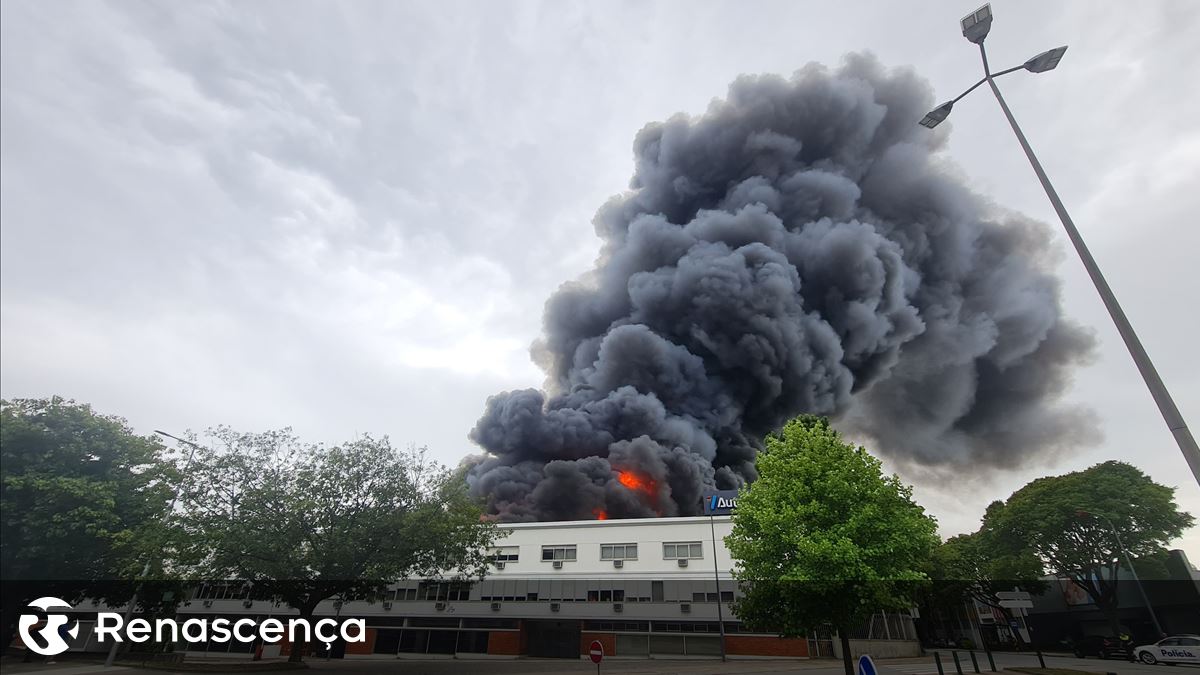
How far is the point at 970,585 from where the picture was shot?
5019 cm

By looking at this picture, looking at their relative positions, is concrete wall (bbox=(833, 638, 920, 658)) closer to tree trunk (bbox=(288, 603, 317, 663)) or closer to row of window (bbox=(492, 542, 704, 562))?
row of window (bbox=(492, 542, 704, 562))

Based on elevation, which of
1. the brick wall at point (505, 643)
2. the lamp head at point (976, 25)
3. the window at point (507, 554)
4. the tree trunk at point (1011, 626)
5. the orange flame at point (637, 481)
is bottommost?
the brick wall at point (505, 643)

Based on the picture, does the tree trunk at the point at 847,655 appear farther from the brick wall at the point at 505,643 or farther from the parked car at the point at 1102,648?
the parked car at the point at 1102,648

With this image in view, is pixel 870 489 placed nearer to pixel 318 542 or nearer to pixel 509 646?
pixel 318 542

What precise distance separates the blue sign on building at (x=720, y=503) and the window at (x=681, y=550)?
267cm

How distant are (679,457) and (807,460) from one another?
38972mm


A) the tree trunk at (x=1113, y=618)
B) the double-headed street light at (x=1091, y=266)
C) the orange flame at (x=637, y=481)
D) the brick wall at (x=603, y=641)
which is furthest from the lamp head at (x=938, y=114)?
the orange flame at (x=637, y=481)

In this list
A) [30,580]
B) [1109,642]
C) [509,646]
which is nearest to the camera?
[30,580]

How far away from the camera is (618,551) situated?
135ft

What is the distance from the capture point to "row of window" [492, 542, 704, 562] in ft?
131

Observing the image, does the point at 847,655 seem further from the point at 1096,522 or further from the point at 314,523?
the point at 1096,522

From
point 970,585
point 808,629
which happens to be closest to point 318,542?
point 808,629

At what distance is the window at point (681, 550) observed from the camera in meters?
39.8

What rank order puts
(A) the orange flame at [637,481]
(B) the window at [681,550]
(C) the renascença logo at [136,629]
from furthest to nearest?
(A) the orange flame at [637,481] < (B) the window at [681,550] < (C) the renascença logo at [136,629]
